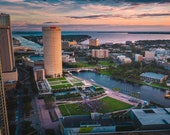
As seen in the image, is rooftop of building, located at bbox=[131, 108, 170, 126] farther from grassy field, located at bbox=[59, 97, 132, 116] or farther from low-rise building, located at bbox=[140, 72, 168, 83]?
low-rise building, located at bbox=[140, 72, 168, 83]

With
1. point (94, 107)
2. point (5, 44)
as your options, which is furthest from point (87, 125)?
point (5, 44)

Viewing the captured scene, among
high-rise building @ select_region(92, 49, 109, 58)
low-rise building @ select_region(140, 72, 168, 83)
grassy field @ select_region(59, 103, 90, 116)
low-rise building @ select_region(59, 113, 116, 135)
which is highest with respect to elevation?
high-rise building @ select_region(92, 49, 109, 58)

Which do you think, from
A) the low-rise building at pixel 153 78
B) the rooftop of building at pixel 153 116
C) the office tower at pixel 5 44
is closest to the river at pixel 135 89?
the low-rise building at pixel 153 78

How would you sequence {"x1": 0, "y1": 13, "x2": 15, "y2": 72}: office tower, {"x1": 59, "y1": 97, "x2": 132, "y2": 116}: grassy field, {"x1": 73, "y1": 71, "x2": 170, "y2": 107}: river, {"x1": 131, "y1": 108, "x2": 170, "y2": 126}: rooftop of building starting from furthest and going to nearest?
{"x1": 0, "y1": 13, "x2": 15, "y2": 72}: office tower
{"x1": 73, "y1": 71, "x2": 170, "y2": 107}: river
{"x1": 59, "y1": 97, "x2": 132, "y2": 116}: grassy field
{"x1": 131, "y1": 108, "x2": 170, "y2": 126}: rooftop of building

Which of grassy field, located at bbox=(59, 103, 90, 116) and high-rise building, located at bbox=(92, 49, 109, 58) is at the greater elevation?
high-rise building, located at bbox=(92, 49, 109, 58)

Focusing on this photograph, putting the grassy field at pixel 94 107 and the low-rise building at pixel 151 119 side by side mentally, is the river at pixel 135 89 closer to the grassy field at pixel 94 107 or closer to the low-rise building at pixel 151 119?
the grassy field at pixel 94 107

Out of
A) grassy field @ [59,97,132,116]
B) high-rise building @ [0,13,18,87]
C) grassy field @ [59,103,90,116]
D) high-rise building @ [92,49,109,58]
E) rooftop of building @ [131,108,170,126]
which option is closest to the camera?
rooftop of building @ [131,108,170,126]

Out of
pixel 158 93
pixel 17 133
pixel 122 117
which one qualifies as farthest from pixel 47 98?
pixel 158 93

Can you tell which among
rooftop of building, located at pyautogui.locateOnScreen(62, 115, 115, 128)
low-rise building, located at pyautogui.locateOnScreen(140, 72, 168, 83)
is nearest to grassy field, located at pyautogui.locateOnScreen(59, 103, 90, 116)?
rooftop of building, located at pyautogui.locateOnScreen(62, 115, 115, 128)
